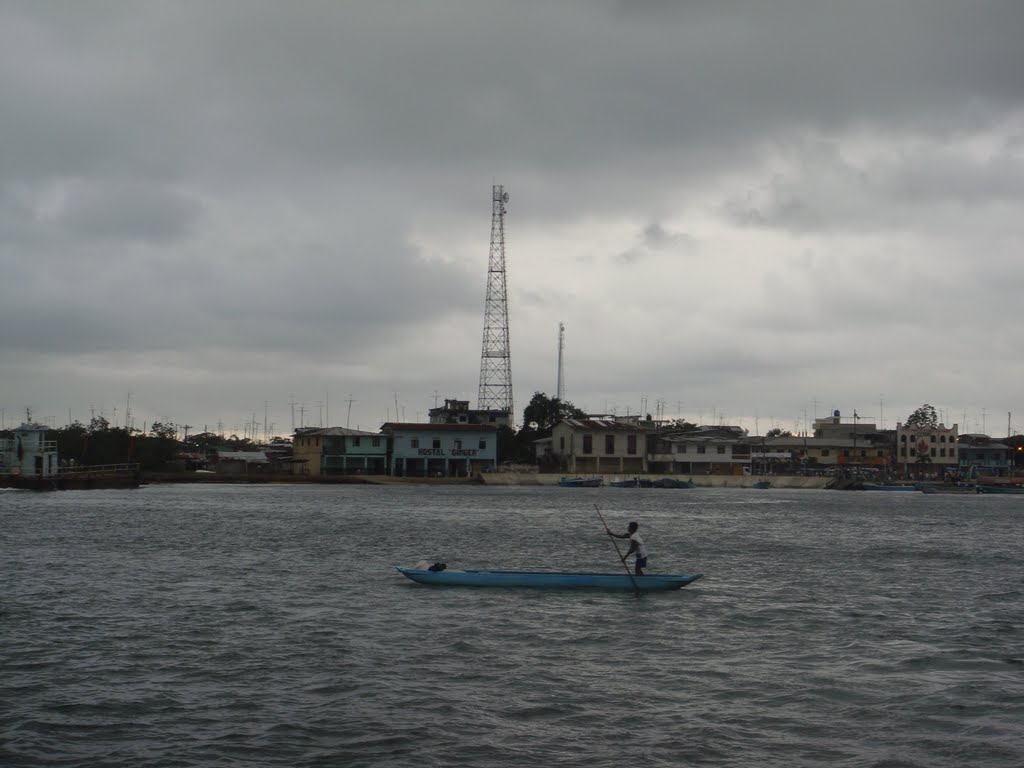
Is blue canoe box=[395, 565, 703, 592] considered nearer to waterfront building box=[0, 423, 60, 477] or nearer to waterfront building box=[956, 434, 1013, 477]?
waterfront building box=[0, 423, 60, 477]

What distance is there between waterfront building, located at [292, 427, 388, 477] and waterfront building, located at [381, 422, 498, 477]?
1.69 metres

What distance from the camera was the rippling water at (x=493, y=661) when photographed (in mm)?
15891

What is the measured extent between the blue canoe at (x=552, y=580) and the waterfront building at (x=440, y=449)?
96810mm

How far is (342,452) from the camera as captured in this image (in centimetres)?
13150

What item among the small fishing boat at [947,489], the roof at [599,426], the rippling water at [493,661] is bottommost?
the rippling water at [493,661]

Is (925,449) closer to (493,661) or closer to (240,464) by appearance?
(240,464)

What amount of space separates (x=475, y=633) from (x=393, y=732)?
8.44m

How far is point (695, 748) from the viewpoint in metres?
15.8

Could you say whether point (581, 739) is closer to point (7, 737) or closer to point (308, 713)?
point (308, 713)

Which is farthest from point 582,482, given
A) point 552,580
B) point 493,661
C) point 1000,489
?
point 493,661

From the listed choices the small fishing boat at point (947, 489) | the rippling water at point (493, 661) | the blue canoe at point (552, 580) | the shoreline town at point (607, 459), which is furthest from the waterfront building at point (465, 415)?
the blue canoe at point (552, 580)

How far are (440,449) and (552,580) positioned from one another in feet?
A: 325

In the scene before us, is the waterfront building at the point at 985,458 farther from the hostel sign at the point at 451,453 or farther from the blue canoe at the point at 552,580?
the blue canoe at the point at 552,580

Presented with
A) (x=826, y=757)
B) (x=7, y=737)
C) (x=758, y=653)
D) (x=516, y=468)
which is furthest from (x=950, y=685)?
(x=516, y=468)
